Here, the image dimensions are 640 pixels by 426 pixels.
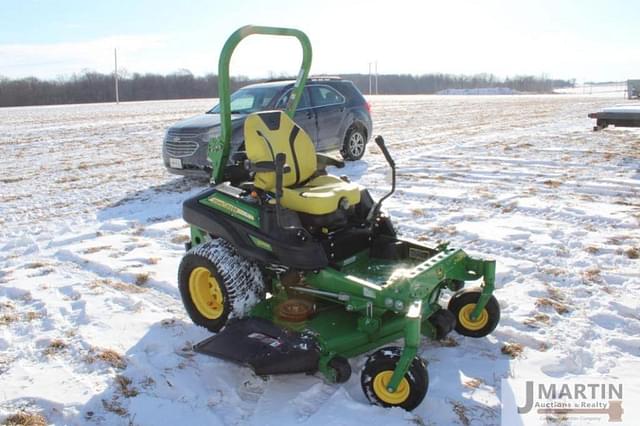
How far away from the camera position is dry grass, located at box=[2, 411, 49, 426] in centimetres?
326

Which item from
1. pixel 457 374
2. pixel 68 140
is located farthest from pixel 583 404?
pixel 68 140

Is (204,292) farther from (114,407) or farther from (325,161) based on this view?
(325,161)

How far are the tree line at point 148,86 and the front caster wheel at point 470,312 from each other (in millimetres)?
42991

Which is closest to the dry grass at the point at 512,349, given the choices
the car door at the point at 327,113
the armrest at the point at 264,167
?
the armrest at the point at 264,167

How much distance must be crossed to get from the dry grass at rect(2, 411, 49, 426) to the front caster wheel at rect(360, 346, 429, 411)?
176 cm

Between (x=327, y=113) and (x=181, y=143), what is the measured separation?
9.36ft

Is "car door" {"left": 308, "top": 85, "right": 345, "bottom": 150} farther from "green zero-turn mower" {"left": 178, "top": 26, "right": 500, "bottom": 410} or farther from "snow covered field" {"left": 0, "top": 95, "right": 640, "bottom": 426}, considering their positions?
"green zero-turn mower" {"left": 178, "top": 26, "right": 500, "bottom": 410}

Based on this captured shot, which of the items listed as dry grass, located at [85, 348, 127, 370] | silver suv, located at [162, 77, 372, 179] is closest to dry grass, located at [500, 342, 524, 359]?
dry grass, located at [85, 348, 127, 370]

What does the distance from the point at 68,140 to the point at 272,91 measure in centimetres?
894

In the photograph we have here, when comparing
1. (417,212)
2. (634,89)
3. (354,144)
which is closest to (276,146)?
(417,212)

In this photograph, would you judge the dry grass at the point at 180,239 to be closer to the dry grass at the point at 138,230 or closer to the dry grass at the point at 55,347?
the dry grass at the point at 138,230

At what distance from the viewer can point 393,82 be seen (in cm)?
10094

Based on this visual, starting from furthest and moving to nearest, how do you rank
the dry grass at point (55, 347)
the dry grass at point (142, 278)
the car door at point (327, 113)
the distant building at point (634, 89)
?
the distant building at point (634, 89) → the car door at point (327, 113) → the dry grass at point (142, 278) → the dry grass at point (55, 347)

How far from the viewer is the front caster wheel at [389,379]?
3.28 m
